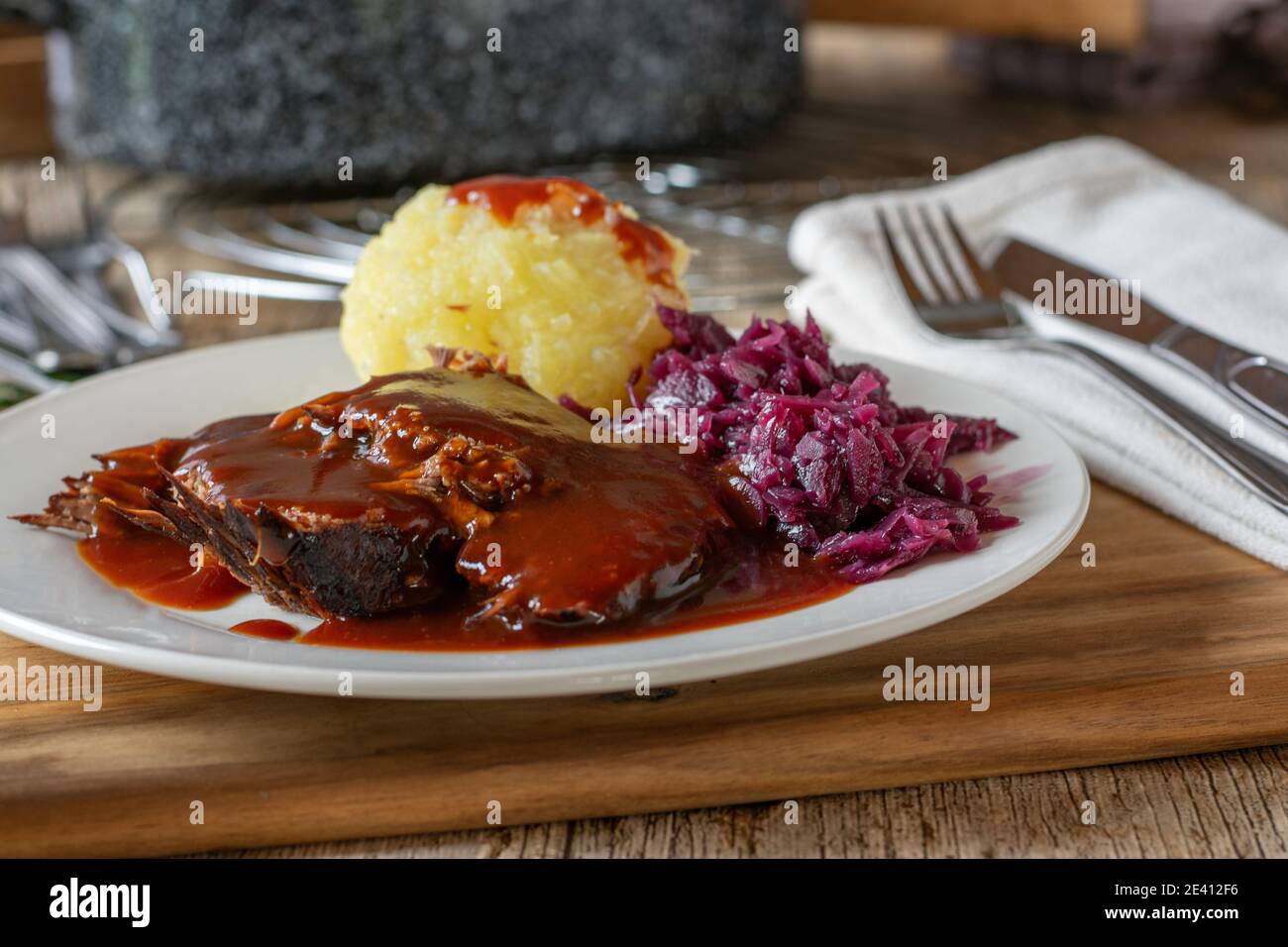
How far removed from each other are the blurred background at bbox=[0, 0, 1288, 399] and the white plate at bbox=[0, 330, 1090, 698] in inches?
29.4

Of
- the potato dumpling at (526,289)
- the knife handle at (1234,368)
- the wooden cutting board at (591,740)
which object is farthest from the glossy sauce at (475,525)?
the knife handle at (1234,368)

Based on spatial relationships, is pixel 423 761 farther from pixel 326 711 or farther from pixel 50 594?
pixel 50 594

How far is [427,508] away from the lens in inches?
53.4

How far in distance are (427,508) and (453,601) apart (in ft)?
0.30

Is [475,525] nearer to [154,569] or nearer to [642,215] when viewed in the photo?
[154,569]

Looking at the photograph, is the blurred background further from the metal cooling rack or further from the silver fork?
the silver fork

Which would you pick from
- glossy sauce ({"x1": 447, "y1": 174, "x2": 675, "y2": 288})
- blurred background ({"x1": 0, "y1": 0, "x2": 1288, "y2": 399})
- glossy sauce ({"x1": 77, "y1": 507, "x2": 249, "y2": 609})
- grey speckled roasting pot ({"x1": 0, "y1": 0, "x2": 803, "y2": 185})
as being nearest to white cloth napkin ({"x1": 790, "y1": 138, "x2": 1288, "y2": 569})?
blurred background ({"x1": 0, "y1": 0, "x2": 1288, "y2": 399})

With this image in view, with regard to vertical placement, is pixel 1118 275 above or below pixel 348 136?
below

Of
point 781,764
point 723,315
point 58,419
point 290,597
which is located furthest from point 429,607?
point 723,315

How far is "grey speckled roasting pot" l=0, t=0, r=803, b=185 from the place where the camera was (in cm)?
309

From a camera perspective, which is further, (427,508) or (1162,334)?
(1162,334)

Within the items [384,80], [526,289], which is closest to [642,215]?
[384,80]

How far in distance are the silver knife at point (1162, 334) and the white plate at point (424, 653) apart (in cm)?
31

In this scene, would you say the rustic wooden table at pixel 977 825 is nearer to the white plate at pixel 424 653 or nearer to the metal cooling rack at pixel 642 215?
the white plate at pixel 424 653
